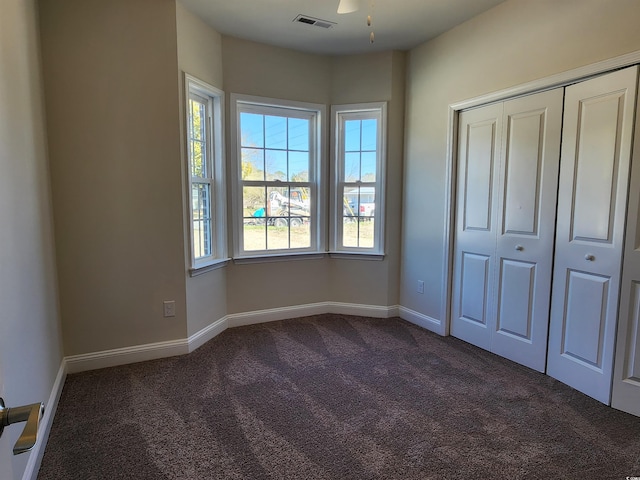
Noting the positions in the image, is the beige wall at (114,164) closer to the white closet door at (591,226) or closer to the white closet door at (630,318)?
the white closet door at (591,226)

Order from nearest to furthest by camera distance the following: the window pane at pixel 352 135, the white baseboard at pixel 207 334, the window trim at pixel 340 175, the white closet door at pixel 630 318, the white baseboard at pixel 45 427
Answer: the white baseboard at pixel 45 427 → the white closet door at pixel 630 318 → the white baseboard at pixel 207 334 → the window trim at pixel 340 175 → the window pane at pixel 352 135

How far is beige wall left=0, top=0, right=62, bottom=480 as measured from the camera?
5.19ft

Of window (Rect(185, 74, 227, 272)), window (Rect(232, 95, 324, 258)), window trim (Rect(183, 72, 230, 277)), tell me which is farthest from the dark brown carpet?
window (Rect(232, 95, 324, 258))

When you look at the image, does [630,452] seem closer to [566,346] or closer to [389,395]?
[566,346]

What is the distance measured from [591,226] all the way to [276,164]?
265 cm

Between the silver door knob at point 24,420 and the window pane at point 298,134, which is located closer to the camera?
the silver door knob at point 24,420

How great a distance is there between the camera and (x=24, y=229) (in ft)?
6.29

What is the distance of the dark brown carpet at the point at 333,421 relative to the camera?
1814 mm

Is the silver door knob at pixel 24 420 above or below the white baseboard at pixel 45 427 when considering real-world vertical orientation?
above

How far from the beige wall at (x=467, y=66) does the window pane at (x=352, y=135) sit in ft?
1.66

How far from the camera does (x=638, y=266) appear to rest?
2172 mm

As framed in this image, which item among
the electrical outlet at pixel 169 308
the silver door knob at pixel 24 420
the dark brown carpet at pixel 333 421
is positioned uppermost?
the silver door knob at pixel 24 420

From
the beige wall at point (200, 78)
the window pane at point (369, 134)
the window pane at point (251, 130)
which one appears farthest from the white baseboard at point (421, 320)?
the window pane at point (251, 130)

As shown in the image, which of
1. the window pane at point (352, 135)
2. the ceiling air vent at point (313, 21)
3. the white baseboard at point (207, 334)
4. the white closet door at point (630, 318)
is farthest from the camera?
the window pane at point (352, 135)
